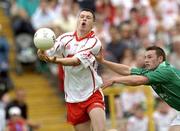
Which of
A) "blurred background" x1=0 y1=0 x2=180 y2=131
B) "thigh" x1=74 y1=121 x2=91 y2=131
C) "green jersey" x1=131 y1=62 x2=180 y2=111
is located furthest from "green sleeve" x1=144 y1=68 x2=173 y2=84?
"blurred background" x1=0 y1=0 x2=180 y2=131

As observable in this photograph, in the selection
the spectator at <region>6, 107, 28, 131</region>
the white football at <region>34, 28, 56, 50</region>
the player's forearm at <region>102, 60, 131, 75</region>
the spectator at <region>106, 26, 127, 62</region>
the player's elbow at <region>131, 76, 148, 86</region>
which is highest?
the white football at <region>34, 28, 56, 50</region>

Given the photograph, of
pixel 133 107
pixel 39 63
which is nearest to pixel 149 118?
pixel 133 107

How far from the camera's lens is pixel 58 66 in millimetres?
15719

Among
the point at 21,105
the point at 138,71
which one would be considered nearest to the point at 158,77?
the point at 138,71

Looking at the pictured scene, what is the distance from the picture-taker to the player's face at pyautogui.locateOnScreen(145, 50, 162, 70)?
37.8ft

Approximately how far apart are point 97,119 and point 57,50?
3.92 ft

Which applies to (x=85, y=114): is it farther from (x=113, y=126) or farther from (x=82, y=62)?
(x=113, y=126)

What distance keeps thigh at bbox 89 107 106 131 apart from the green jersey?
0.80m

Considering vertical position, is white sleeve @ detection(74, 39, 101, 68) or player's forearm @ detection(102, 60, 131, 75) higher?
white sleeve @ detection(74, 39, 101, 68)

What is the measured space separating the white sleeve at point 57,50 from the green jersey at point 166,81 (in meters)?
1.15

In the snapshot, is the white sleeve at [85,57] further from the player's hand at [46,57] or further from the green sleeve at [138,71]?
the green sleeve at [138,71]

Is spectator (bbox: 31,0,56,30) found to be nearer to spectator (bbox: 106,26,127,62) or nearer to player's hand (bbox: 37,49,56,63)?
spectator (bbox: 106,26,127,62)

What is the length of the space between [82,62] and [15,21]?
6677 mm

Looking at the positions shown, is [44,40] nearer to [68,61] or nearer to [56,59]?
[56,59]
